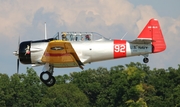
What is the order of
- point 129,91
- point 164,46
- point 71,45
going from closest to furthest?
point 71,45, point 164,46, point 129,91

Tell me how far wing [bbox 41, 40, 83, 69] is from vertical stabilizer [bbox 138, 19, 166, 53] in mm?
3699

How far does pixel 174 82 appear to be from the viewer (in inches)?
3147

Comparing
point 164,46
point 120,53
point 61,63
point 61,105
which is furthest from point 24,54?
point 61,105

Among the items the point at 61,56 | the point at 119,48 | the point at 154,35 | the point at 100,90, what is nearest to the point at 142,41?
the point at 119,48

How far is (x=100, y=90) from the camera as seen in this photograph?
274ft

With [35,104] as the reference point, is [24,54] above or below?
above

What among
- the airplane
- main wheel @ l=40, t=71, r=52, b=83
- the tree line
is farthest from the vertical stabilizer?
the tree line

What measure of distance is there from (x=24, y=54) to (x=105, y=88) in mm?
52863

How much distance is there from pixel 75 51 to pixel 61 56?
686mm

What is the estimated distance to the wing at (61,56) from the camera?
31719 mm

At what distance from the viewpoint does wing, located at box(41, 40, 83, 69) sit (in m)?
31.7

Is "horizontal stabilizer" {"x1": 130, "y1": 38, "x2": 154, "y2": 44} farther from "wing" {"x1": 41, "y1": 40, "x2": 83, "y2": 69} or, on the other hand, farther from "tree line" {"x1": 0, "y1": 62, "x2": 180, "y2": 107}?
"tree line" {"x1": 0, "y1": 62, "x2": 180, "y2": 107}

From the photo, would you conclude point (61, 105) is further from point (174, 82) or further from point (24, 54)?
point (24, 54)

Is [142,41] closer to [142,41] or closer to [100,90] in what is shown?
[142,41]
